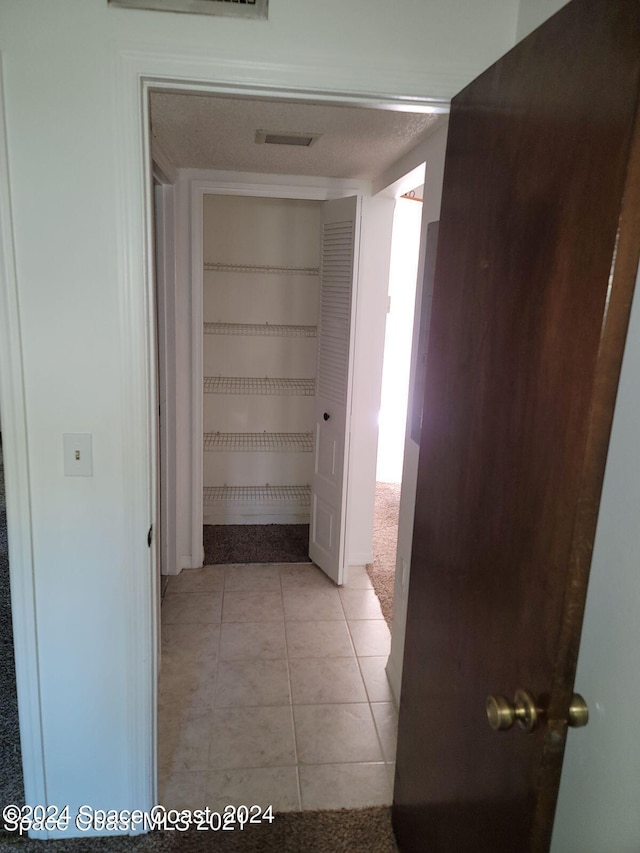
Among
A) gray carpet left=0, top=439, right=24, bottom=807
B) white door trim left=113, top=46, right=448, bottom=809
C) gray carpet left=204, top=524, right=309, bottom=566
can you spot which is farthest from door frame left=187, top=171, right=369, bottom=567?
white door trim left=113, top=46, right=448, bottom=809

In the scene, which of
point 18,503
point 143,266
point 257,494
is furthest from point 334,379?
point 18,503

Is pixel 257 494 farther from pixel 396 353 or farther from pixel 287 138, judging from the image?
pixel 287 138

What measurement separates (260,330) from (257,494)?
1181 mm

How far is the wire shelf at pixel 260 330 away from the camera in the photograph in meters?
4.01

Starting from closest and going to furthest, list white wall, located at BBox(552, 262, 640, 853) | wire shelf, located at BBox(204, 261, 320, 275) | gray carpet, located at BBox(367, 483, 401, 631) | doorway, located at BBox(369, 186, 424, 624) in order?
1. white wall, located at BBox(552, 262, 640, 853)
2. gray carpet, located at BBox(367, 483, 401, 631)
3. wire shelf, located at BBox(204, 261, 320, 275)
4. doorway, located at BBox(369, 186, 424, 624)

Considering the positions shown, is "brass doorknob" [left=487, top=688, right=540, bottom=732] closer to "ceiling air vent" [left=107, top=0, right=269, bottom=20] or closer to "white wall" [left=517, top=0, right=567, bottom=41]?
"white wall" [left=517, top=0, right=567, bottom=41]

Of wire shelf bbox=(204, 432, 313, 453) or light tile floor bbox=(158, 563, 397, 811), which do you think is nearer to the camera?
light tile floor bbox=(158, 563, 397, 811)

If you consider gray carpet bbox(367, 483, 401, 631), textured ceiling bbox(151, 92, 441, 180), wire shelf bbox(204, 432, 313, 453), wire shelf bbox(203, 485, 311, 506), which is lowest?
gray carpet bbox(367, 483, 401, 631)

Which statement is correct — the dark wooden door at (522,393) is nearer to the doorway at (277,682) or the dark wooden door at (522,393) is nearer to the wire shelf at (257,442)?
the doorway at (277,682)

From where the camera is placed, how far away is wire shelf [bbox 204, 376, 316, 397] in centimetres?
409

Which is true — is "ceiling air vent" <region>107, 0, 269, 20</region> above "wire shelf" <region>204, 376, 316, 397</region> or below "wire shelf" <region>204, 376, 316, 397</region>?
above

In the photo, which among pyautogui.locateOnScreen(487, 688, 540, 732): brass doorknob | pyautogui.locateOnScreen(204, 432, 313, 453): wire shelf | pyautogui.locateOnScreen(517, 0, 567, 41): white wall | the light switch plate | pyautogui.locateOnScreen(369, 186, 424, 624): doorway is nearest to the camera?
pyautogui.locateOnScreen(487, 688, 540, 732): brass doorknob

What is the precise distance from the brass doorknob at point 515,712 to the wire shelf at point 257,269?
334 centimetres

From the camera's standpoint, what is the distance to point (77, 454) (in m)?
1.58
